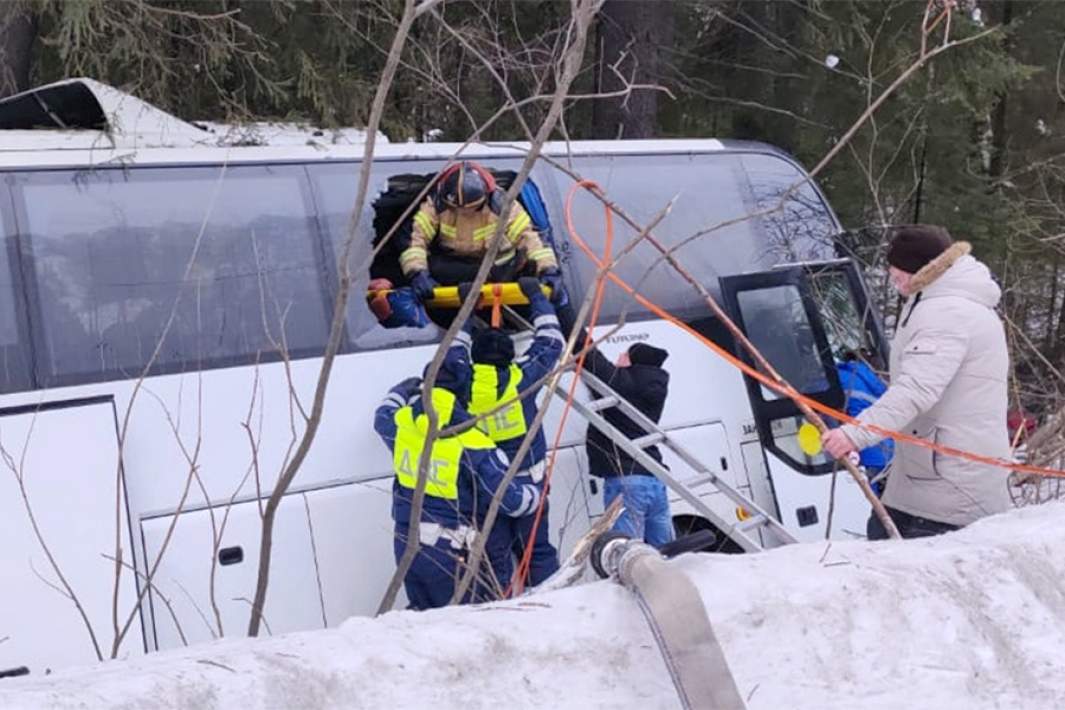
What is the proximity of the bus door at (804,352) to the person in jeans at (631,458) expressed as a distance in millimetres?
754

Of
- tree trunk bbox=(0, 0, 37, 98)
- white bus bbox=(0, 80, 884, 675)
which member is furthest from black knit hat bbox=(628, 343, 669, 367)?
tree trunk bbox=(0, 0, 37, 98)

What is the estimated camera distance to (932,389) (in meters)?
4.47

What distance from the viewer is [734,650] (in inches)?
94.8

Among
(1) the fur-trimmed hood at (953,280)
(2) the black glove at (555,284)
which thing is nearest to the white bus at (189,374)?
(2) the black glove at (555,284)

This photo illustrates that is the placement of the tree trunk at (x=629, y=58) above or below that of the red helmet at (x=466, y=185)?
above

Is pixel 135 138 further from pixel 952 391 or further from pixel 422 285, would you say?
pixel 952 391

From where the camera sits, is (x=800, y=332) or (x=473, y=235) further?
(x=800, y=332)

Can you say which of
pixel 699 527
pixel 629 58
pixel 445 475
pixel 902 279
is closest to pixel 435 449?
pixel 445 475

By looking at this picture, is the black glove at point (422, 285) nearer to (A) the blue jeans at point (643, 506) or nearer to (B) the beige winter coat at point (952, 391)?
(A) the blue jeans at point (643, 506)

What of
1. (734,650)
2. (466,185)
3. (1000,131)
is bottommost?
(734,650)

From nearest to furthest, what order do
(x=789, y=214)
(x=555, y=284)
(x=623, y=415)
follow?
(x=623, y=415) < (x=555, y=284) < (x=789, y=214)

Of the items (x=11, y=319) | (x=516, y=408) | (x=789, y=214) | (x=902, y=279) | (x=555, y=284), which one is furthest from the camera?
(x=789, y=214)

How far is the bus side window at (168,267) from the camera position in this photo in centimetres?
429

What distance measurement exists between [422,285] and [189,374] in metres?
1.19
